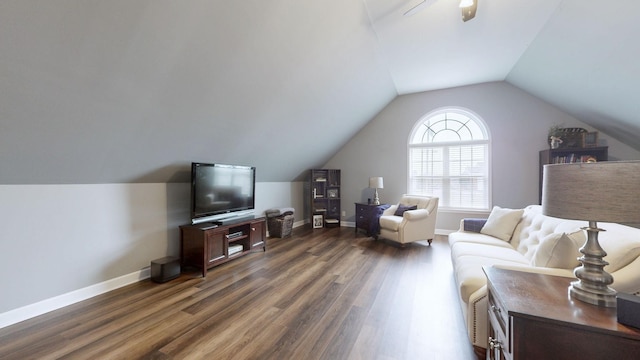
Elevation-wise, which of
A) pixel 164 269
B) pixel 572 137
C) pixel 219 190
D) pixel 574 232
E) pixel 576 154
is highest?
pixel 572 137

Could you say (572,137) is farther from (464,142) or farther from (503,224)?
(503,224)

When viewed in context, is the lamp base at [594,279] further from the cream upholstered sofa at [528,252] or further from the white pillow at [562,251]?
the white pillow at [562,251]

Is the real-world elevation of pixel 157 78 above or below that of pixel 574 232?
above

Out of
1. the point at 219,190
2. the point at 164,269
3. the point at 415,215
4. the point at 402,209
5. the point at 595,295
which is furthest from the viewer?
the point at 402,209

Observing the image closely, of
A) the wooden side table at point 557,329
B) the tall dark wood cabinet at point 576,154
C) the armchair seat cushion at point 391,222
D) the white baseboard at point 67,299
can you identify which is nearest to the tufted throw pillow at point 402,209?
the armchair seat cushion at point 391,222

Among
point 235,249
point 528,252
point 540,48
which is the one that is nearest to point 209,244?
point 235,249

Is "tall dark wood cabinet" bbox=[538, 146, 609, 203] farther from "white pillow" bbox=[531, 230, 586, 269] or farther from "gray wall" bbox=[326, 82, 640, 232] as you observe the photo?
"white pillow" bbox=[531, 230, 586, 269]

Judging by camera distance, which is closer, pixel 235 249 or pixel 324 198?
pixel 235 249

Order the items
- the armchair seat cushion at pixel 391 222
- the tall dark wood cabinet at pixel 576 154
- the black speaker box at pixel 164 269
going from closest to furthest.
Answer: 1. the black speaker box at pixel 164 269
2. the tall dark wood cabinet at pixel 576 154
3. the armchair seat cushion at pixel 391 222

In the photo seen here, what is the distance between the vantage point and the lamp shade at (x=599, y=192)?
913 millimetres

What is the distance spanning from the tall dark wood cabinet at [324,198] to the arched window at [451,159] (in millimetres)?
1652

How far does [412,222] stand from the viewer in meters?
3.97

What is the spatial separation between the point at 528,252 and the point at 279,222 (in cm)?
354

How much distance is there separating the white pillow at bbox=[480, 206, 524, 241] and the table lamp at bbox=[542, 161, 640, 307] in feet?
6.50
